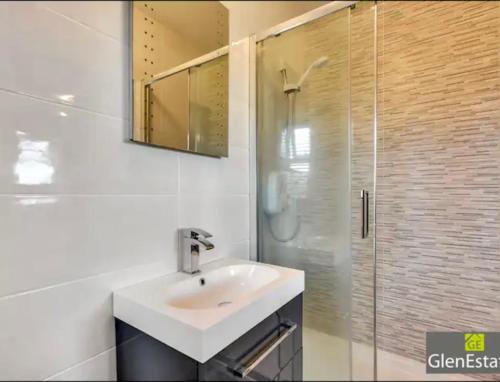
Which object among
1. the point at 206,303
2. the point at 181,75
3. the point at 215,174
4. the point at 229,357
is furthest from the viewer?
the point at 215,174

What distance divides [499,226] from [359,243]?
549mm

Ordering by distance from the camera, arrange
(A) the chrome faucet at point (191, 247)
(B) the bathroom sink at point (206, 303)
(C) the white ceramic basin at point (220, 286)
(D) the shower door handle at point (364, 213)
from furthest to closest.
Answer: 1. (D) the shower door handle at point (364, 213)
2. (A) the chrome faucet at point (191, 247)
3. (C) the white ceramic basin at point (220, 286)
4. (B) the bathroom sink at point (206, 303)

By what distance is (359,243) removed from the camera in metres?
1.38

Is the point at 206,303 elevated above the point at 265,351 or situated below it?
above

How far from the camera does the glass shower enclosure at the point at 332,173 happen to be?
136 cm

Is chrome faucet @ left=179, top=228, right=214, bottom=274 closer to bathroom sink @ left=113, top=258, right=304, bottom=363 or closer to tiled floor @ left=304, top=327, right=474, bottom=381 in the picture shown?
bathroom sink @ left=113, top=258, right=304, bottom=363

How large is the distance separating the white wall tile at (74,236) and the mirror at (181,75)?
0.27 meters

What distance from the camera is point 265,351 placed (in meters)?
0.89

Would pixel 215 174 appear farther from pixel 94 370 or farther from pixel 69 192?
pixel 94 370

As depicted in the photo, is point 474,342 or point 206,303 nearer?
point 474,342

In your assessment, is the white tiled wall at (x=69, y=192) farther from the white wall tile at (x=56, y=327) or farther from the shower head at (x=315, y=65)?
the shower head at (x=315, y=65)

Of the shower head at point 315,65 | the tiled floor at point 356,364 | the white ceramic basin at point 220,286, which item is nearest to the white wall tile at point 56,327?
the white ceramic basin at point 220,286

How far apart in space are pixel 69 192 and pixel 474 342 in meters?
1.40

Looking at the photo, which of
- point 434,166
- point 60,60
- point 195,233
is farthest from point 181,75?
point 434,166
